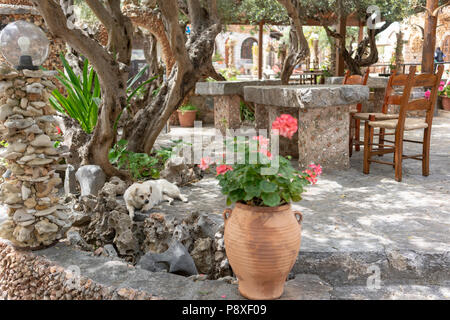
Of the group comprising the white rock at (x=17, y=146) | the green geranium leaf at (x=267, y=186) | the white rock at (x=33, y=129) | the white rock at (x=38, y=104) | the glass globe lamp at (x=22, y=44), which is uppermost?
the glass globe lamp at (x=22, y=44)

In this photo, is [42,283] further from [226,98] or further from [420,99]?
[226,98]

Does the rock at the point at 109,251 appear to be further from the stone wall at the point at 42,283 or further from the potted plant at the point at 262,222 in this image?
the potted plant at the point at 262,222

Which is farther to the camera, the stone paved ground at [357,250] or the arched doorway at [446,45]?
the arched doorway at [446,45]

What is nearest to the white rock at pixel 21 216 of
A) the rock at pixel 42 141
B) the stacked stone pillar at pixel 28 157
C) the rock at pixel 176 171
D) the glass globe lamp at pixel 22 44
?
the stacked stone pillar at pixel 28 157

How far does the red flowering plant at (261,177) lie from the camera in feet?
7.83

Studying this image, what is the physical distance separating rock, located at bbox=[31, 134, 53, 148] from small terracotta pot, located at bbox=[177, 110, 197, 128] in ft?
21.0

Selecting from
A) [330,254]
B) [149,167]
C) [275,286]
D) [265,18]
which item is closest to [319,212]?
[330,254]

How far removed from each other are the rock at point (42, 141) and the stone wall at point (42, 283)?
0.78m

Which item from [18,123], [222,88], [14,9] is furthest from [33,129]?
[14,9]

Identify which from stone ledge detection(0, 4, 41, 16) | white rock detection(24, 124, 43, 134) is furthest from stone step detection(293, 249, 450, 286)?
stone ledge detection(0, 4, 41, 16)

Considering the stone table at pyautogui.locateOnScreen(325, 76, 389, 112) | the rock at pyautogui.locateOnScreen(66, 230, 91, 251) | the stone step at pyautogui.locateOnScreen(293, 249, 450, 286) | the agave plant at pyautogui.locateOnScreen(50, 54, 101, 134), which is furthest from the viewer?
the stone table at pyautogui.locateOnScreen(325, 76, 389, 112)

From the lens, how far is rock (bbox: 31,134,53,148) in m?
3.09

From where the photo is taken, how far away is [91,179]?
4.39 metres

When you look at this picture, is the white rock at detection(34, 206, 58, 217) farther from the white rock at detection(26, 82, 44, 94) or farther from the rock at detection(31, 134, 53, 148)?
the white rock at detection(26, 82, 44, 94)
